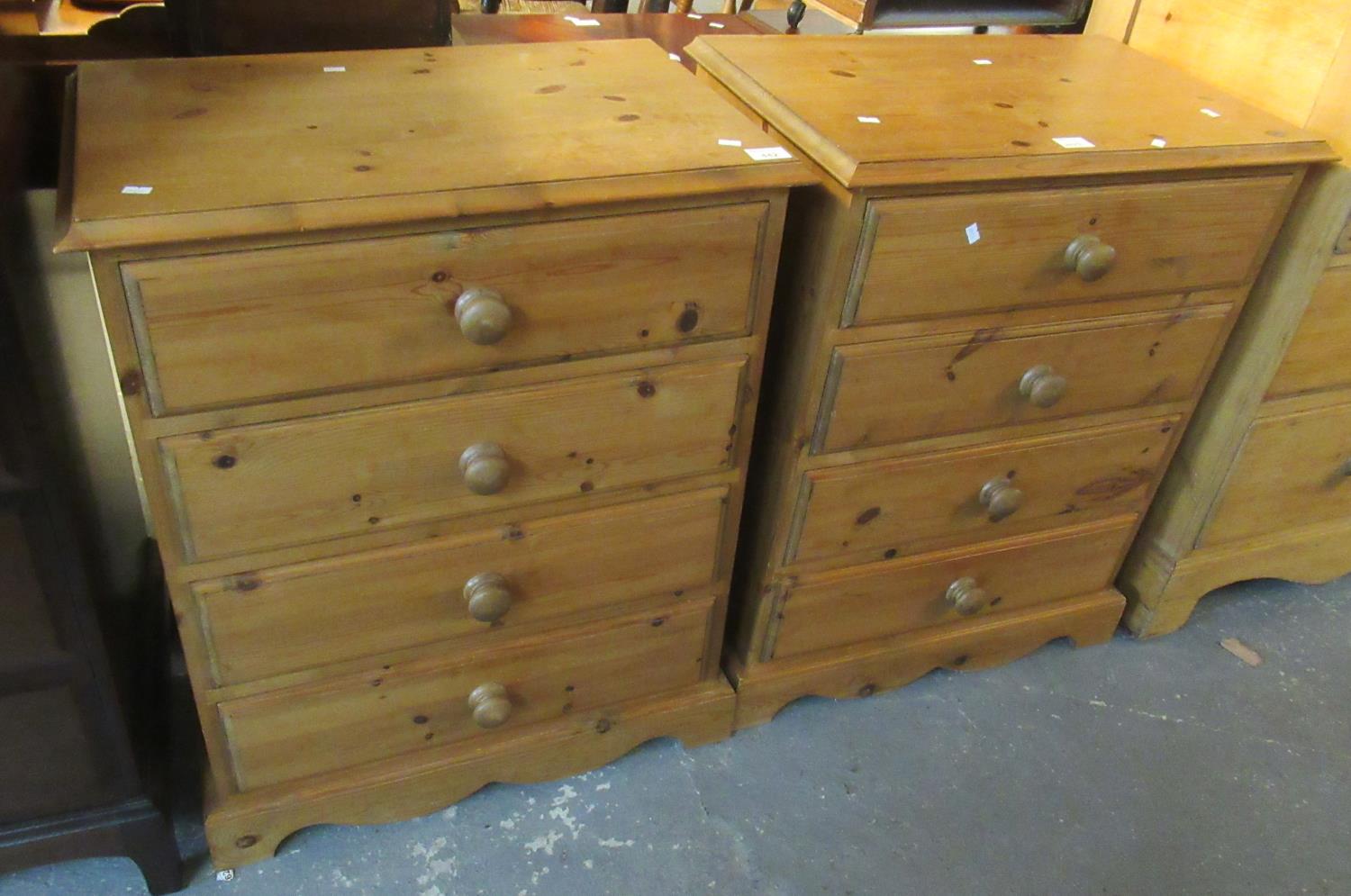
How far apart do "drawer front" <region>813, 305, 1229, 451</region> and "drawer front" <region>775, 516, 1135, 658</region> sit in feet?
0.73

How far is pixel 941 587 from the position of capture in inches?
56.6

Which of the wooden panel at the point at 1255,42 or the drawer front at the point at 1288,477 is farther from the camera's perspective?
the drawer front at the point at 1288,477

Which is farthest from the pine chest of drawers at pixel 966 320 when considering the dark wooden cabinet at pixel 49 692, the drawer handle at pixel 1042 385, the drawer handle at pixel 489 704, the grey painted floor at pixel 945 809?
the dark wooden cabinet at pixel 49 692

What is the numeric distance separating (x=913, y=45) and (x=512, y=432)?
2.53 feet

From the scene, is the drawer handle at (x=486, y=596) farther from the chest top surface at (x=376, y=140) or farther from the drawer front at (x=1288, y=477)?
the drawer front at (x=1288, y=477)

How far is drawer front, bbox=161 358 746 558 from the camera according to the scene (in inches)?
37.4

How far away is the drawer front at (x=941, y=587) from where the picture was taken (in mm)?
1372

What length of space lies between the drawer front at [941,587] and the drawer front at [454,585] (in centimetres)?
21

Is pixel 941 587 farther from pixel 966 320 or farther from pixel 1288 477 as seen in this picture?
pixel 1288 477

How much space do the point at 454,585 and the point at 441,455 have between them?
175 mm

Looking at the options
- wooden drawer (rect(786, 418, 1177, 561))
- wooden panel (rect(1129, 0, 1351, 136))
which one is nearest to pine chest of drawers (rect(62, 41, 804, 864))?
wooden drawer (rect(786, 418, 1177, 561))

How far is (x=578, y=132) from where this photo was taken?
1005mm

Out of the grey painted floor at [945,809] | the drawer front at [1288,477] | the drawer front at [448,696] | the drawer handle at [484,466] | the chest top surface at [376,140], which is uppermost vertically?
the chest top surface at [376,140]

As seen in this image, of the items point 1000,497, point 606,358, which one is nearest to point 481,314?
point 606,358
